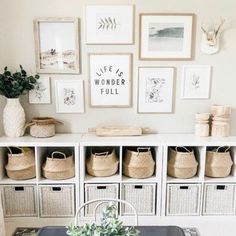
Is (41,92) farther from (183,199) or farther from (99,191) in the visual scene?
(183,199)

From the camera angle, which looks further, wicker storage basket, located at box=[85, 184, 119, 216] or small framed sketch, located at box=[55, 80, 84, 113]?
small framed sketch, located at box=[55, 80, 84, 113]

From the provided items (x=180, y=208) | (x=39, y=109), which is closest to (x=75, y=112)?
(x=39, y=109)

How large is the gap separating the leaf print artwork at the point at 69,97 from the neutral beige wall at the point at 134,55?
12 centimetres

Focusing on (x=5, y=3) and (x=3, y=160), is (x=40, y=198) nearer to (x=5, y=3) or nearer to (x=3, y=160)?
(x=3, y=160)

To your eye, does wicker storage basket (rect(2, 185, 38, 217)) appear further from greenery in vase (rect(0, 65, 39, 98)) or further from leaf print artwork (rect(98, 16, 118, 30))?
leaf print artwork (rect(98, 16, 118, 30))

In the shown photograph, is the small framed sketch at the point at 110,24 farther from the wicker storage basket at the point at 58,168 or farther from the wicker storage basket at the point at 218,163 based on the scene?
the wicker storage basket at the point at 218,163

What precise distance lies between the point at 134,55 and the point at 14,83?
110cm

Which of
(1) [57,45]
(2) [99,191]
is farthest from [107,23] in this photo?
(2) [99,191]

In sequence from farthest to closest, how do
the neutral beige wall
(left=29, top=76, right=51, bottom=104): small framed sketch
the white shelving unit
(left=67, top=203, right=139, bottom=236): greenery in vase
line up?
1. (left=29, top=76, right=51, bottom=104): small framed sketch
2. the neutral beige wall
3. the white shelving unit
4. (left=67, top=203, right=139, bottom=236): greenery in vase

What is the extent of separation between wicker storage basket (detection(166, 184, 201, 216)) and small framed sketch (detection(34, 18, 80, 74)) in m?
1.39

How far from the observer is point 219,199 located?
264 cm

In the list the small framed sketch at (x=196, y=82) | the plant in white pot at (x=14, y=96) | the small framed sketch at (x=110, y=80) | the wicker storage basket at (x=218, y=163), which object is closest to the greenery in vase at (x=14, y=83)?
the plant in white pot at (x=14, y=96)

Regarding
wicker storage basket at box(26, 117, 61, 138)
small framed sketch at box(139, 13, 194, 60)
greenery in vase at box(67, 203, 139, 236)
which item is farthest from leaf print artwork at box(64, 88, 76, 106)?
greenery in vase at box(67, 203, 139, 236)

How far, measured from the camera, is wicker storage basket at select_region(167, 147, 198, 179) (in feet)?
8.42
